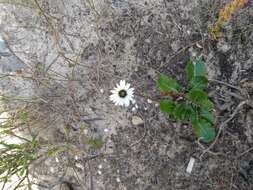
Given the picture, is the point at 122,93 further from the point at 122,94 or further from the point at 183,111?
the point at 183,111

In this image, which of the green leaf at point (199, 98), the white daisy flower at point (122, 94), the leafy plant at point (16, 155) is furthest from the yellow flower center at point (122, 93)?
the leafy plant at point (16, 155)

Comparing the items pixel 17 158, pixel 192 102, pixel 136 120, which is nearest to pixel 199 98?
pixel 192 102

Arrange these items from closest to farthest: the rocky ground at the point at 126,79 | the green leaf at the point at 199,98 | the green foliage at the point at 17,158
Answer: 1. the green leaf at the point at 199,98
2. the green foliage at the point at 17,158
3. the rocky ground at the point at 126,79

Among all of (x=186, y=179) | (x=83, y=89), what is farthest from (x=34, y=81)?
(x=186, y=179)

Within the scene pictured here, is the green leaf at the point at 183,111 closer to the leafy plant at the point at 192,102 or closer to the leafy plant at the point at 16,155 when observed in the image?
the leafy plant at the point at 192,102

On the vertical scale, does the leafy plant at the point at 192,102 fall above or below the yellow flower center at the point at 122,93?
below

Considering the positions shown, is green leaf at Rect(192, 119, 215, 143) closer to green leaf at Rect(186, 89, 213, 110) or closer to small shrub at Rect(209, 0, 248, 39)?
green leaf at Rect(186, 89, 213, 110)
